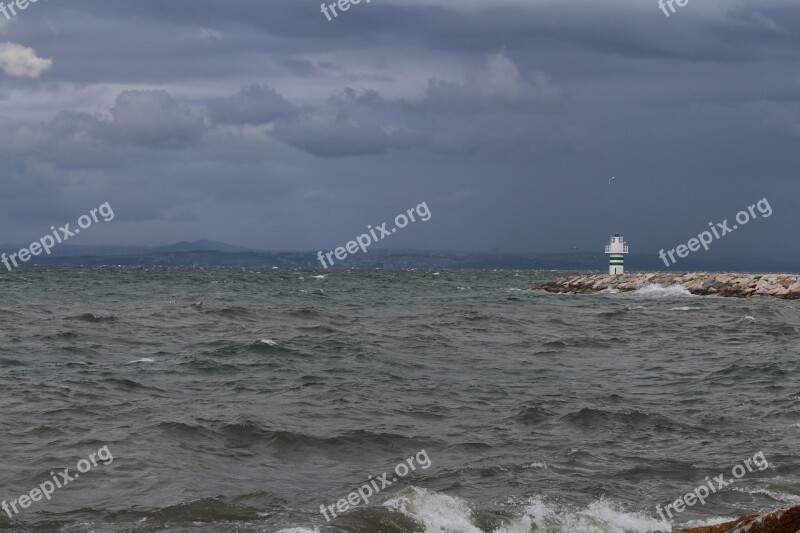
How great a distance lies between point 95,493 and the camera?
10.3 m

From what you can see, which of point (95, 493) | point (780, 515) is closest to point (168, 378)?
point (95, 493)

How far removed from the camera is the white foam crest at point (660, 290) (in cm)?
5817

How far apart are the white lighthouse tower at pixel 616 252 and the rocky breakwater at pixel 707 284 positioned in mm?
1891

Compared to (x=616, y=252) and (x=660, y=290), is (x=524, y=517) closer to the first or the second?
(x=660, y=290)

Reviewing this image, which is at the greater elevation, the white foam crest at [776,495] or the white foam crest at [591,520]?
the white foam crest at [591,520]

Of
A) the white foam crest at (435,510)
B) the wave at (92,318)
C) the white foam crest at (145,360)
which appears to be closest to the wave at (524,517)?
the white foam crest at (435,510)

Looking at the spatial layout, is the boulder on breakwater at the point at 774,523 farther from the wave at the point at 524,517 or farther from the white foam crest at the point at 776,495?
the white foam crest at the point at 776,495

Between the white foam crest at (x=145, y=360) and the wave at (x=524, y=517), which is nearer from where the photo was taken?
the wave at (x=524, y=517)

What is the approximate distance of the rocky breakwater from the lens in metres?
54.1

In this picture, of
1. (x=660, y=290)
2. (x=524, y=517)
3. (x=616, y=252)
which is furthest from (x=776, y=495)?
(x=616, y=252)

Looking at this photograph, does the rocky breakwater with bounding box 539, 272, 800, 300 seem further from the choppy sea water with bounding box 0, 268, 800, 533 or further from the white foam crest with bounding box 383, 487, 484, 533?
the white foam crest with bounding box 383, 487, 484, 533

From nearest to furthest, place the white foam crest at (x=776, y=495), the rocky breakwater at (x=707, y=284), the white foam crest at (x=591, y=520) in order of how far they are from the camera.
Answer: the white foam crest at (x=591, y=520), the white foam crest at (x=776, y=495), the rocky breakwater at (x=707, y=284)

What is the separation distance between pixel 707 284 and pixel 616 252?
1442 centimetres

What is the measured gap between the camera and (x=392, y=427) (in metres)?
14.0
